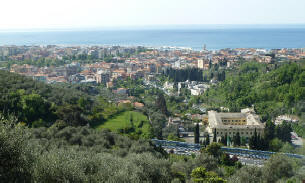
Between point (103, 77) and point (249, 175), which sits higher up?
point (249, 175)

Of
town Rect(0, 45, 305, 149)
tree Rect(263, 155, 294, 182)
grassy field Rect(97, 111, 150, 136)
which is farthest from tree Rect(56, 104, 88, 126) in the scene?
tree Rect(263, 155, 294, 182)

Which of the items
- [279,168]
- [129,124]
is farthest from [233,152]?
[129,124]

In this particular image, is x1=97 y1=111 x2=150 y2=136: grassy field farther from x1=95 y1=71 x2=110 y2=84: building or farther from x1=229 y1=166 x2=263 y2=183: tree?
x1=95 y1=71 x2=110 y2=84: building

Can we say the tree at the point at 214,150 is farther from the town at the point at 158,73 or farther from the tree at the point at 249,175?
the town at the point at 158,73

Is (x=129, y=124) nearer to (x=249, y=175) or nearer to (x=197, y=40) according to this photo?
(x=249, y=175)

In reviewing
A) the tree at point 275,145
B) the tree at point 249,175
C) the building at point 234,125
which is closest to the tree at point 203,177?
the tree at point 249,175

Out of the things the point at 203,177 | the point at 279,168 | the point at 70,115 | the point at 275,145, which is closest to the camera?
the point at 203,177
